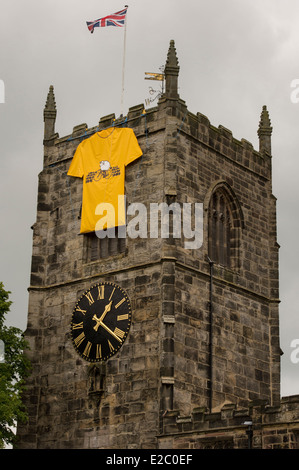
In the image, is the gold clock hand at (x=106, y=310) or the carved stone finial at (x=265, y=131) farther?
the carved stone finial at (x=265, y=131)

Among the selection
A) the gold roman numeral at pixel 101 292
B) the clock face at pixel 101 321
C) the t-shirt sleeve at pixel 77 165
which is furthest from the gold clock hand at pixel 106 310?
the t-shirt sleeve at pixel 77 165

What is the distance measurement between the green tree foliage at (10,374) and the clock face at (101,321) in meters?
2.29

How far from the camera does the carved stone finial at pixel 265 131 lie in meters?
52.4

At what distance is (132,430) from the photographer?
42.6m

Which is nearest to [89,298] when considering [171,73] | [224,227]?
[224,227]

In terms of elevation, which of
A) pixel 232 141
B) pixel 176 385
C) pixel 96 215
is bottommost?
pixel 176 385

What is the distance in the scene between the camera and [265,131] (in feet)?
172

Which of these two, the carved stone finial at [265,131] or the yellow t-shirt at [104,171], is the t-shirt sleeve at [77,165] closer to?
the yellow t-shirt at [104,171]

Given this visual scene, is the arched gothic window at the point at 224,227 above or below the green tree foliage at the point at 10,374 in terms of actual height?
above

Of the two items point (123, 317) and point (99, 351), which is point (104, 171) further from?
point (99, 351)
